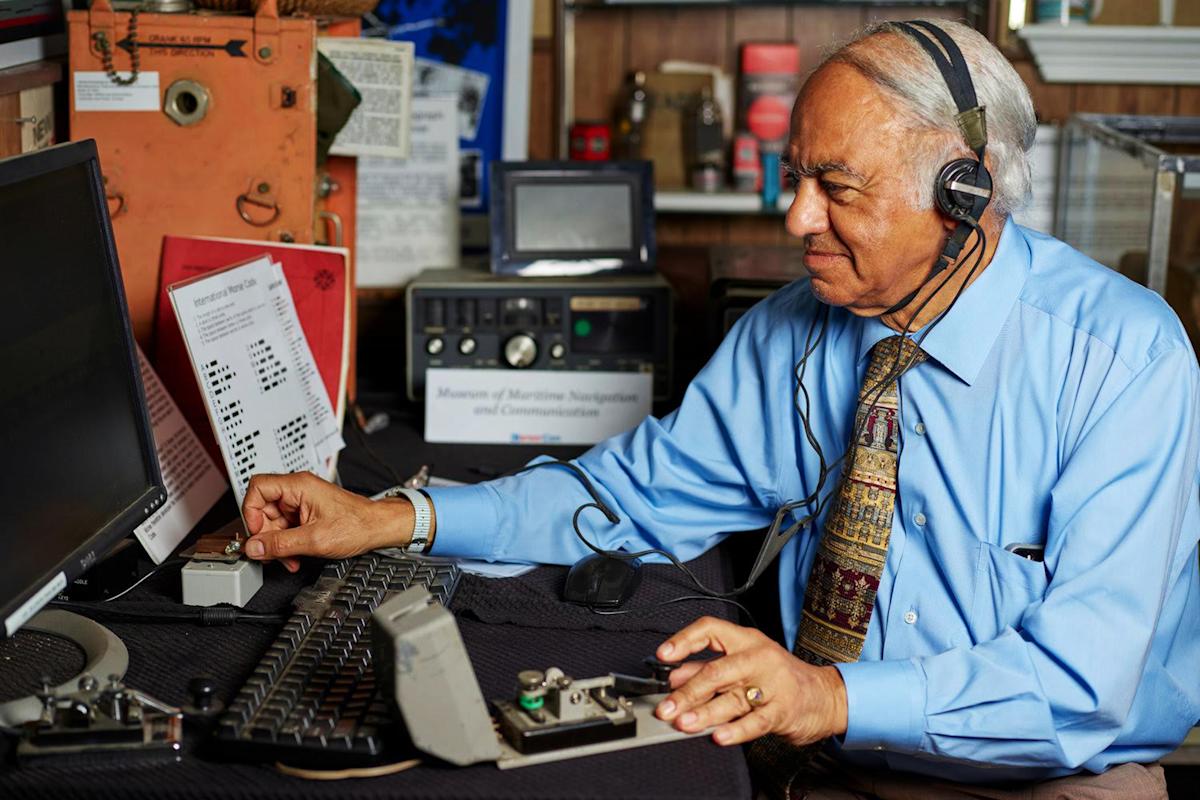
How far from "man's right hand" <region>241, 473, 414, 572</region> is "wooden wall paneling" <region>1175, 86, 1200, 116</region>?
232 centimetres

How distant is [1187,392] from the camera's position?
4.29 feet

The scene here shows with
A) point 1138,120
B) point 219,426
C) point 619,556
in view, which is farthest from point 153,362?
point 1138,120

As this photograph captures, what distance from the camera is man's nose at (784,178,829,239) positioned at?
141 cm

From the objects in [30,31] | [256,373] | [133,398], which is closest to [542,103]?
[30,31]

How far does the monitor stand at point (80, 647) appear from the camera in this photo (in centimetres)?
110

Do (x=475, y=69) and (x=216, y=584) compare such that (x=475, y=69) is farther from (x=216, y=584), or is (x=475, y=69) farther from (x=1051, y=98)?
(x=216, y=584)

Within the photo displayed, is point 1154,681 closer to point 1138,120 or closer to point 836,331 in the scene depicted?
point 836,331

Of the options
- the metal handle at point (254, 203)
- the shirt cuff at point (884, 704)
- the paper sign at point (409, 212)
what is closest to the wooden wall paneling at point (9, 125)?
the metal handle at point (254, 203)

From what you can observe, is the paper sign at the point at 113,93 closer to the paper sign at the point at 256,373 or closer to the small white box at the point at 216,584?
the paper sign at the point at 256,373

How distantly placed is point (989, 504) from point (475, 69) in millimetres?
1742

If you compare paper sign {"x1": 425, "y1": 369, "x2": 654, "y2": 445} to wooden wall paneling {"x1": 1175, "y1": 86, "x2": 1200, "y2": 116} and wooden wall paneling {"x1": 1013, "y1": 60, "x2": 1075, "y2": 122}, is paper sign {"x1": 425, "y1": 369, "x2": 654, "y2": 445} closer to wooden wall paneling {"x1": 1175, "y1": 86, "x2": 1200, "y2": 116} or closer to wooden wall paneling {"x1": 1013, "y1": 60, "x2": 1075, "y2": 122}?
wooden wall paneling {"x1": 1013, "y1": 60, "x2": 1075, "y2": 122}

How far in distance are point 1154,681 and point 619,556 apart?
1.91ft

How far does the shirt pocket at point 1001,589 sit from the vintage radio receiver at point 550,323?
0.81m

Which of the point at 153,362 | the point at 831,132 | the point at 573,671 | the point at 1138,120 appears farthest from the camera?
the point at 1138,120
